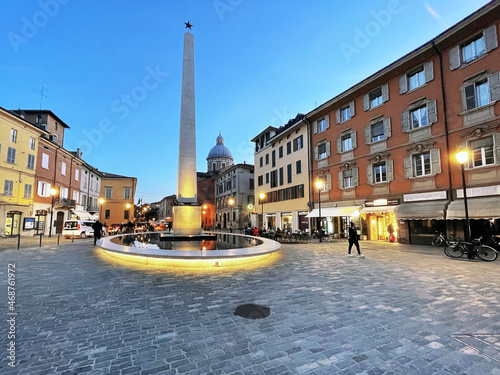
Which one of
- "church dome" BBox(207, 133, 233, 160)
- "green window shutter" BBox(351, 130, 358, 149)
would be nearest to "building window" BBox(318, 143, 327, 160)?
"green window shutter" BBox(351, 130, 358, 149)

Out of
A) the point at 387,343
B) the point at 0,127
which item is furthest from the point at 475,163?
the point at 0,127

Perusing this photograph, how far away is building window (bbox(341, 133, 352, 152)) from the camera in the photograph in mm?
23109

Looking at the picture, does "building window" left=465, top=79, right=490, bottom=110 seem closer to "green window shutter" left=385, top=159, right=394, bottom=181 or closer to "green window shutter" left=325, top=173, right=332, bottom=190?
"green window shutter" left=385, top=159, right=394, bottom=181

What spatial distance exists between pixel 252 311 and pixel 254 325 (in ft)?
2.13

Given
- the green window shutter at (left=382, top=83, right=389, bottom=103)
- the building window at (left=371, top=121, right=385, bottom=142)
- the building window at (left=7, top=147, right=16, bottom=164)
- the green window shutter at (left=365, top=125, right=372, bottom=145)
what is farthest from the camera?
the building window at (left=7, top=147, right=16, bottom=164)

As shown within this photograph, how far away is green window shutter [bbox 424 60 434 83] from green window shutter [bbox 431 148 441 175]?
16.2 feet

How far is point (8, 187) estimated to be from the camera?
2502 centimetres

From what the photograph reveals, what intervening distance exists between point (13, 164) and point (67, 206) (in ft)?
28.4

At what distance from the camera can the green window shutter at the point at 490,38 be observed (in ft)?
46.4

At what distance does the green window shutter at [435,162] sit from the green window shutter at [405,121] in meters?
2.52

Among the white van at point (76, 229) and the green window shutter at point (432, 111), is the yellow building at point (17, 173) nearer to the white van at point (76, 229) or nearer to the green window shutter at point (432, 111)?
the white van at point (76, 229)

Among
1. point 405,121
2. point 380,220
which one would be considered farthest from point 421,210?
point 405,121

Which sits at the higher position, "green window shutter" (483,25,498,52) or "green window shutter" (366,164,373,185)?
"green window shutter" (483,25,498,52)

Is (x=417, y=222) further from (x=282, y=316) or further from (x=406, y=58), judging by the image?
(x=282, y=316)
